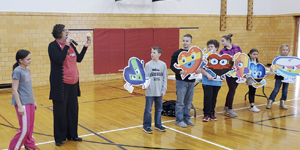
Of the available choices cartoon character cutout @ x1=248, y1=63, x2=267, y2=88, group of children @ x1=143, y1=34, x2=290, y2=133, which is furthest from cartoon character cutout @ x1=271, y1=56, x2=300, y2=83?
group of children @ x1=143, y1=34, x2=290, y2=133

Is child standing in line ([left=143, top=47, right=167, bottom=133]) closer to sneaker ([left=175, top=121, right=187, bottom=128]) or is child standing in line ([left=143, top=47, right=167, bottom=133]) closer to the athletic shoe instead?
sneaker ([left=175, top=121, right=187, bottom=128])

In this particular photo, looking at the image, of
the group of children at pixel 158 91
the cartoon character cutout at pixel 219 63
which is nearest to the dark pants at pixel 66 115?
the group of children at pixel 158 91

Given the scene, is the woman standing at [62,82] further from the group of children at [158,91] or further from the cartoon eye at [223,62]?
the cartoon eye at [223,62]

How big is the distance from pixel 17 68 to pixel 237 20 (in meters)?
12.5

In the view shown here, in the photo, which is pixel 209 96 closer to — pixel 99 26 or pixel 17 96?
pixel 17 96

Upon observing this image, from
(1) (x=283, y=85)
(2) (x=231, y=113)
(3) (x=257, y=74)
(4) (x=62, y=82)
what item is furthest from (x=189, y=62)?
(1) (x=283, y=85)

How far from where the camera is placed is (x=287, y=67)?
6590mm

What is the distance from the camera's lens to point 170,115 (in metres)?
6.22

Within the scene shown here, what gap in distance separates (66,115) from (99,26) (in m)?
7.27

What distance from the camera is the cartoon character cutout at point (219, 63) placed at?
5.70m

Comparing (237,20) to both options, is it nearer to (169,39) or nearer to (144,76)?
(169,39)

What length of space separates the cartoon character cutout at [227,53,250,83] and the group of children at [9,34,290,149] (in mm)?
134

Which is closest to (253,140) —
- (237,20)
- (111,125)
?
(111,125)

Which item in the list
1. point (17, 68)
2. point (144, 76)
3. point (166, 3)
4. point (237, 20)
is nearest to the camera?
point (17, 68)
